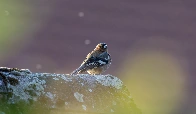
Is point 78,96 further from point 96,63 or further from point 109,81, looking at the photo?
point 96,63

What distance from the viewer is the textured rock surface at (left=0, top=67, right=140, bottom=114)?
3.24m

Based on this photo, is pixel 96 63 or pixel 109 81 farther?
pixel 96 63

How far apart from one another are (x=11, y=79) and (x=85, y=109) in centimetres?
45

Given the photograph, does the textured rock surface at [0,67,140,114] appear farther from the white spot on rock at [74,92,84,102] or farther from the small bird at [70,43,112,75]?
the small bird at [70,43,112,75]

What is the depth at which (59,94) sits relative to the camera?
3.42m

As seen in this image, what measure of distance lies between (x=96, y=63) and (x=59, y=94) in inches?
168

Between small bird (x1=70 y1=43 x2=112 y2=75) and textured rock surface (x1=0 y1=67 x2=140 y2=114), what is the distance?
315 centimetres

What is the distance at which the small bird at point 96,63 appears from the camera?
7.24m

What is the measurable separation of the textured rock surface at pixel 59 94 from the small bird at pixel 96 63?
124 inches

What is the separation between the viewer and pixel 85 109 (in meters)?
3.43

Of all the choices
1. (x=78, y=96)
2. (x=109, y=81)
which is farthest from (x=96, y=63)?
(x=78, y=96)

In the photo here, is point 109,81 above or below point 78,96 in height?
above

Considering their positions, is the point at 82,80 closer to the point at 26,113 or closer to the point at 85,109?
the point at 85,109

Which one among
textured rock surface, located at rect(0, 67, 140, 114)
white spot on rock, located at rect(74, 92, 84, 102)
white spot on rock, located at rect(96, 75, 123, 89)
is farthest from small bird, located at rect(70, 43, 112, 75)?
white spot on rock, located at rect(74, 92, 84, 102)
